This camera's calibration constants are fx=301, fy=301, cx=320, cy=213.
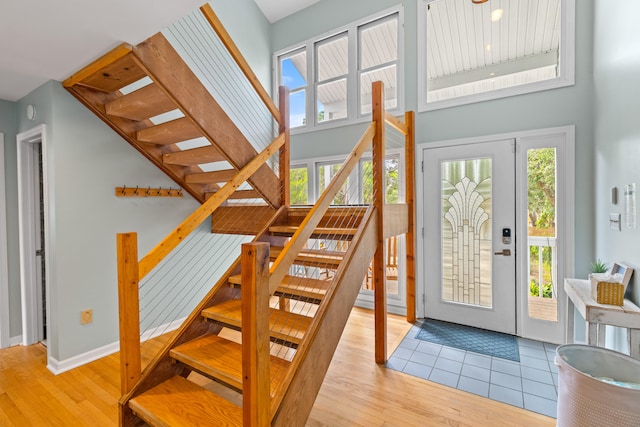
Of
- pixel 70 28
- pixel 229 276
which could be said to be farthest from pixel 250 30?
pixel 229 276

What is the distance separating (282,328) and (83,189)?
7.18 feet

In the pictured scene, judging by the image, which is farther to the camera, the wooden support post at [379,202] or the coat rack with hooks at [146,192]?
the coat rack with hooks at [146,192]

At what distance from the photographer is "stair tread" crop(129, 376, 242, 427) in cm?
151

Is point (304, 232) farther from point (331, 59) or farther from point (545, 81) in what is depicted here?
point (331, 59)

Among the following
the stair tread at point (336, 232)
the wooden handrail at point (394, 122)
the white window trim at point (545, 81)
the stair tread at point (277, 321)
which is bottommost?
the stair tread at point (277, 321)

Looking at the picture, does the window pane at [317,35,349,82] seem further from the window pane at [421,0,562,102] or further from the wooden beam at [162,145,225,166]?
the wooden beam at [162,145,225,166]

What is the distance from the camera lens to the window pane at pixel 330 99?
4.52 meters

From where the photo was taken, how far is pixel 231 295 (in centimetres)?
237

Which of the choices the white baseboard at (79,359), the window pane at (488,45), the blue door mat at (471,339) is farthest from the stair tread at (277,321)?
the window pane at (488,45)

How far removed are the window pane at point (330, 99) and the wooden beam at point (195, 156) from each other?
2.14 m

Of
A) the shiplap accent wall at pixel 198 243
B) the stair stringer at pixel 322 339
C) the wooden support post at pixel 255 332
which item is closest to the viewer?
the wooden support post at pixel 255 332

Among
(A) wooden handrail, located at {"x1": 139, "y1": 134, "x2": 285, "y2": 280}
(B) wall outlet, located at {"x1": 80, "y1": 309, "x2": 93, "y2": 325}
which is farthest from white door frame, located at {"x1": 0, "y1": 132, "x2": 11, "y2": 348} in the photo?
(A) wooden handrail, located at {"x1": 139, "y1": 134, "x2": 285, "y2": 280}

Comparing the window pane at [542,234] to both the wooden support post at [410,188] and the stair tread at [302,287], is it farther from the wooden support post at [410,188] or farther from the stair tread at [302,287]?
the stair tread at [302,287]

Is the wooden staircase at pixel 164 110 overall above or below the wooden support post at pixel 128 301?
above
